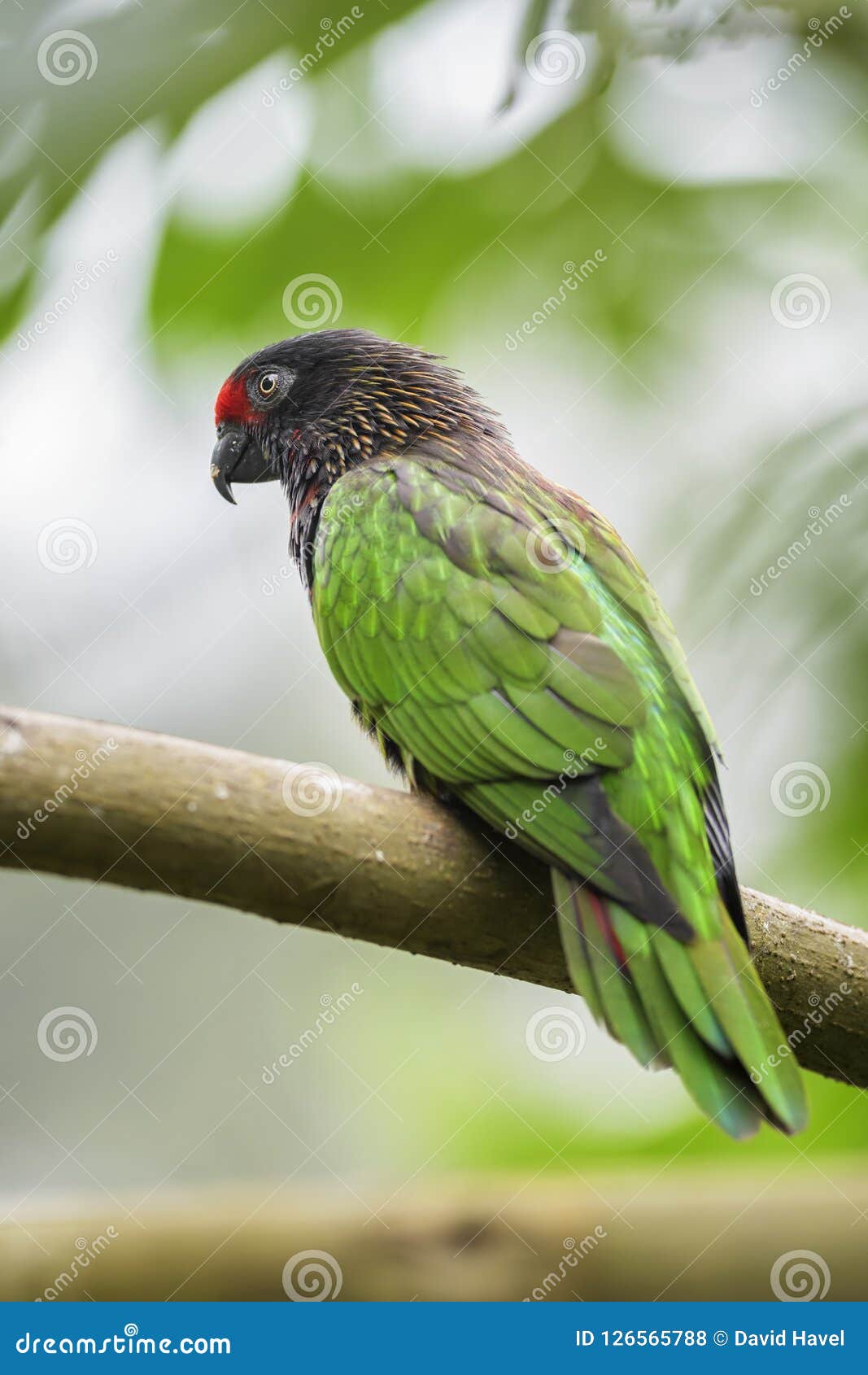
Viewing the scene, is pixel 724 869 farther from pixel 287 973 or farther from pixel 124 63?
pixel 287 973

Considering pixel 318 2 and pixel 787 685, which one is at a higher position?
pixel 318 2

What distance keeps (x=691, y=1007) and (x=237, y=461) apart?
2830 mm

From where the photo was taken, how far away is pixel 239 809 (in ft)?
7.22

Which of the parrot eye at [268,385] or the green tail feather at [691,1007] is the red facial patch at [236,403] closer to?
the parrot eye at [268,385]

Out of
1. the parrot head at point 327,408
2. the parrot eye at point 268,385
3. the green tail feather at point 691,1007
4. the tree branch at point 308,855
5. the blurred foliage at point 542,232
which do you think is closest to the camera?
the tree branch at point 308,855

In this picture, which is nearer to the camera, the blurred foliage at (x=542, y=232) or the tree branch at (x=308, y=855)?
the tree branch at (x=308, y=855)

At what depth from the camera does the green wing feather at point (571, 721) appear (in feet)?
8.59

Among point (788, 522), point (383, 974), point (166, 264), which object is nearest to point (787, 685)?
point (788, 522)

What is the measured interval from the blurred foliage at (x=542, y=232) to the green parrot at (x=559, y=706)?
1.86 ft

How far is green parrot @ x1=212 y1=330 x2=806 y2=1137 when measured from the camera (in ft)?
8.59

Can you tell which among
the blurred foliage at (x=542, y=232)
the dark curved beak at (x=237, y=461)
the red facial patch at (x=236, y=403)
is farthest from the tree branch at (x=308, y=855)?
the red facial patch at (x=236, y=403)

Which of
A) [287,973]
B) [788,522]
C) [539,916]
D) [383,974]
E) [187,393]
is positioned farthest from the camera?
[287,973]

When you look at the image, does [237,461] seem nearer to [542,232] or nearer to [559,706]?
[542,232]

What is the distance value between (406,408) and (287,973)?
4.57 meters
